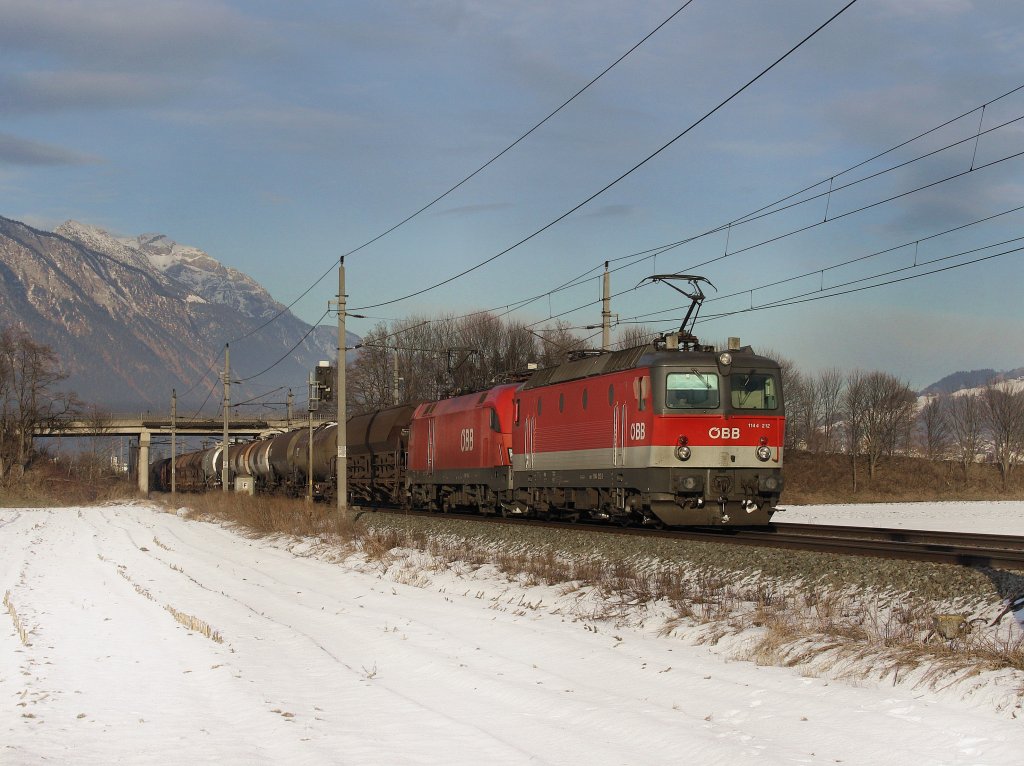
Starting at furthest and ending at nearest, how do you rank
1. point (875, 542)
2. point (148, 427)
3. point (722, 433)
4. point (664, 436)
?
point (148, 427) < point (722, 433) < point (664, 436) < point (875, 542)

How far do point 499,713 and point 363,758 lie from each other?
201 centimetres

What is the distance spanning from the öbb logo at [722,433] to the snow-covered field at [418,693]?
17.1ft

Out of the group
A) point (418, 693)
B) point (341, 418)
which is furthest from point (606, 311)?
point (418, 693)

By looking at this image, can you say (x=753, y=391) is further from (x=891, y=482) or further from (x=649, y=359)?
(x=891, y=482)

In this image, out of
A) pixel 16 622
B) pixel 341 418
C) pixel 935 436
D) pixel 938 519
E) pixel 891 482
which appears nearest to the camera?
Result: pixel 16 622

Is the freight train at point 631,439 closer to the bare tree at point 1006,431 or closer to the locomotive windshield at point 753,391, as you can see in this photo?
the locomotive windshield at point 753,391

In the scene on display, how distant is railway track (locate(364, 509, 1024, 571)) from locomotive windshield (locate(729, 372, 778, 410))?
8.52ft

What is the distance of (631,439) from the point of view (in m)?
22.7

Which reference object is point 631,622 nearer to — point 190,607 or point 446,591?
point 446,591

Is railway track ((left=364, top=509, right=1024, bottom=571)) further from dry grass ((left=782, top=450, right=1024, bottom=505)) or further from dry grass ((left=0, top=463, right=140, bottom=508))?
dry grass ((left=0, top=463, right=140, bottom=508))

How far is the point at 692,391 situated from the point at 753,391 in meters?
1.49

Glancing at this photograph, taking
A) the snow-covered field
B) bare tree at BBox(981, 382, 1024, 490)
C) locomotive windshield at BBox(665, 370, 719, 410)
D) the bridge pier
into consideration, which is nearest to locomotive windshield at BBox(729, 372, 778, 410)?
locomotive windshield at BBox(665, 370, 719, 410)

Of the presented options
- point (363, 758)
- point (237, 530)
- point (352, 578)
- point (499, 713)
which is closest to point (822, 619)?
point (499, 713)

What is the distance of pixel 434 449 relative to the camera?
119 feet
